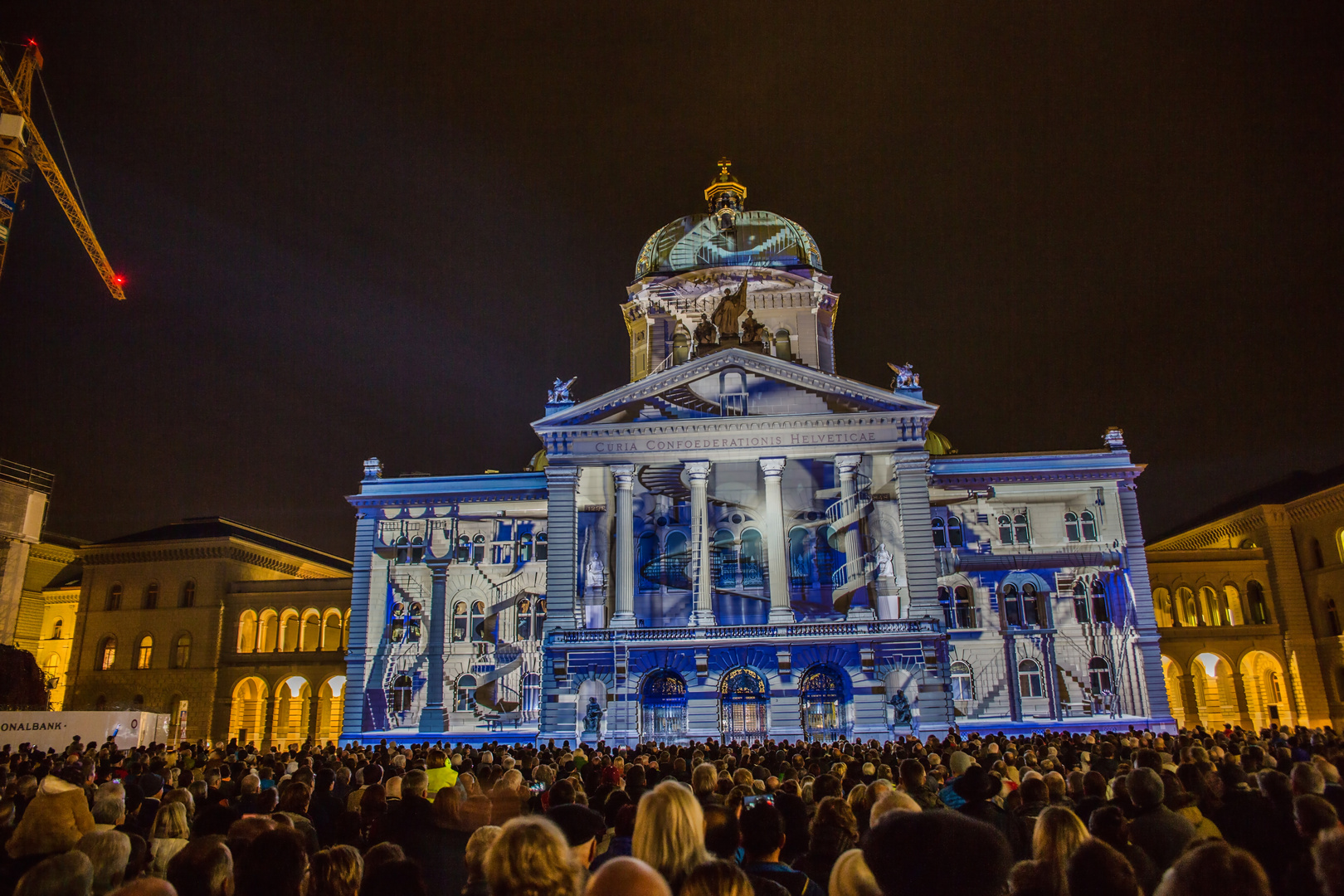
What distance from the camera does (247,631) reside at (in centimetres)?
5919

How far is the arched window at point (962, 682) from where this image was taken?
1816 inches

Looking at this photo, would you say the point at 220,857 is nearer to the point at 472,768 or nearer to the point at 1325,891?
the point at 1325,891

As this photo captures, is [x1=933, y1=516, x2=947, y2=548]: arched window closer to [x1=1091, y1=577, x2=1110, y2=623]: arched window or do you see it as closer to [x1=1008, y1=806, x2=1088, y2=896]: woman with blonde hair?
[x1=1091, y1=577, x2=1110, y2=623]: arched window

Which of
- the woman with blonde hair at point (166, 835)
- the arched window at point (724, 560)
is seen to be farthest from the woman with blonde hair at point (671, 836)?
the arched window at point (724, 560)

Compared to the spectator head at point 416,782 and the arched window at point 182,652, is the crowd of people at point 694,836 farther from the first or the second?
the arched window at point 182,652

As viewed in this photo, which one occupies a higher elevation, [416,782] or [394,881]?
[416,782]

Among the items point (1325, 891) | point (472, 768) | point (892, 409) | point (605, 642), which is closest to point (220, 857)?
point (1325, 891)

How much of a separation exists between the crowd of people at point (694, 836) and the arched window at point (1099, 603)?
35.5m

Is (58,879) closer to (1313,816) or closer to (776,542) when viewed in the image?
(1313,816)

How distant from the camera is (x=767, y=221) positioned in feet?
198

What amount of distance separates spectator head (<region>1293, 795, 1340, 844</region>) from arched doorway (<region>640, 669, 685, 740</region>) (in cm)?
3432

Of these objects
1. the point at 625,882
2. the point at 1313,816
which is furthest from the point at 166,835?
the point at 1313,816

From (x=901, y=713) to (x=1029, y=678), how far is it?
1090 cm

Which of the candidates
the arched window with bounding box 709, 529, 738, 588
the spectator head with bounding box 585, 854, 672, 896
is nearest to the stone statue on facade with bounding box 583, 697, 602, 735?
the arched window with bounding box 709, 529, 738, 588
